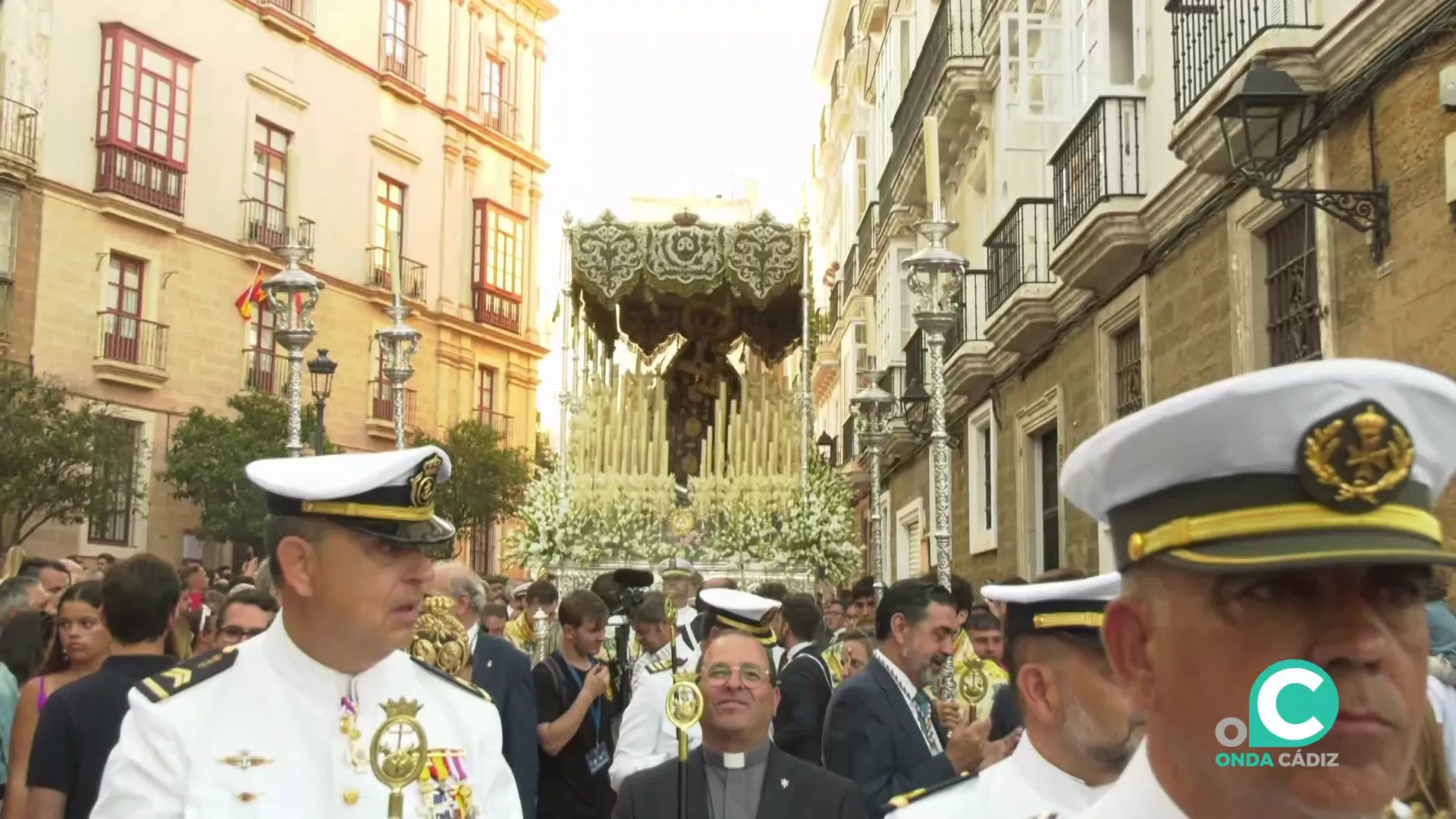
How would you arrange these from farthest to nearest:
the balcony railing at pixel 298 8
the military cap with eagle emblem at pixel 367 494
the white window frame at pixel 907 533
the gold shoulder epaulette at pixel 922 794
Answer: the balcony railing at pixel 298 8, the white window frame at pixel 907 533, the gold shoulder epaulette at pixel 922 794, the military cap with eagle emblem at pixel 367 494

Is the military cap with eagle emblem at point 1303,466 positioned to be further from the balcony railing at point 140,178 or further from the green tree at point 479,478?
the green tree at point 479,478

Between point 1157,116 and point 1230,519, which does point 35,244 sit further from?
point 1230,519

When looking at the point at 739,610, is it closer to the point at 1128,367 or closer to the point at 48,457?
the point at 1128,367

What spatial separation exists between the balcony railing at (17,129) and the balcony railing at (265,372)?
5.98m

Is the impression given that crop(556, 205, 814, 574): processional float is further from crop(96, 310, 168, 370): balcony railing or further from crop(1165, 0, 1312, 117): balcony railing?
crop(96, 310, 168, 370): balcony railing

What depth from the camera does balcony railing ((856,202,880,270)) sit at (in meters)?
29.1

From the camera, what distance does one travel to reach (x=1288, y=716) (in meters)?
1.30

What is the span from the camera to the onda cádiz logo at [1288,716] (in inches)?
51.1

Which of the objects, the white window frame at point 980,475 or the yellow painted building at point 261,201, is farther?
the yellow painted building at point 261,201

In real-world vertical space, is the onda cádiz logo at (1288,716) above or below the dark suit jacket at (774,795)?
above

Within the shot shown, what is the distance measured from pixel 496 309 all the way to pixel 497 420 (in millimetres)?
2757

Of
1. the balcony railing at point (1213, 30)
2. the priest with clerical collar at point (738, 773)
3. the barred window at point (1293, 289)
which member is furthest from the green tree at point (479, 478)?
the priest with clerical collar at point (738, 773)

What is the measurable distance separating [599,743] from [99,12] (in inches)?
873

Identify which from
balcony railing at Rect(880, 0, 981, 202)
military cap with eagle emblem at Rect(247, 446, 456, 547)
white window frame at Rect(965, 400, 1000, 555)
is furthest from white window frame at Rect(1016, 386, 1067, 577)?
military cap with eagle emblem at Rect(247, 446, 456, 547)
